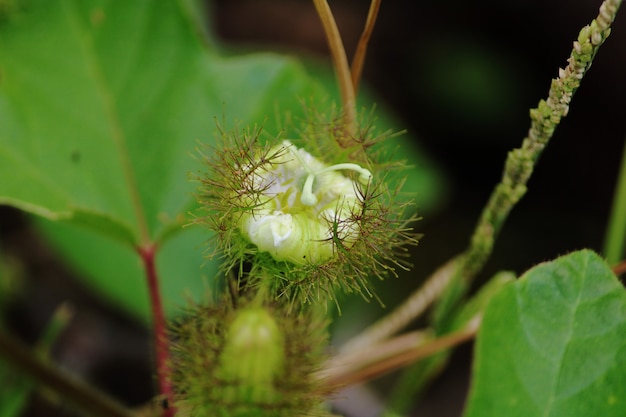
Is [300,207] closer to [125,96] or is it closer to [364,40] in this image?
[364,40]

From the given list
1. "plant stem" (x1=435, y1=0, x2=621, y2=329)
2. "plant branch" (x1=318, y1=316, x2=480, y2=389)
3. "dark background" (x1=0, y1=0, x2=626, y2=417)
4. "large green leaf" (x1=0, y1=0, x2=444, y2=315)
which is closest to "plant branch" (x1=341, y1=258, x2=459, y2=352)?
"plant branch" (x1=318, y1=316, x2=480, y2=389)

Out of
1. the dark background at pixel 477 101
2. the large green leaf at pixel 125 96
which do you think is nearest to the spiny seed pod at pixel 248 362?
the large green leaf at pixel 125 96

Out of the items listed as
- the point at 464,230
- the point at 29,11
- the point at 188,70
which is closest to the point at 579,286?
the point at 188,70

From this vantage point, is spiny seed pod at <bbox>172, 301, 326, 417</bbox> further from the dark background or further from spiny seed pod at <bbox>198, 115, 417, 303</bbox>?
the dark background

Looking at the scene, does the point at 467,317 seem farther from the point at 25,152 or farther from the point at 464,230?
the point at 464,230

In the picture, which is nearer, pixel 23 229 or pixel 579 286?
pixel 579 286

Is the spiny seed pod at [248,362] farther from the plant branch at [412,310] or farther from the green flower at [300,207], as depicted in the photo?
the plant branch at [412,310]
